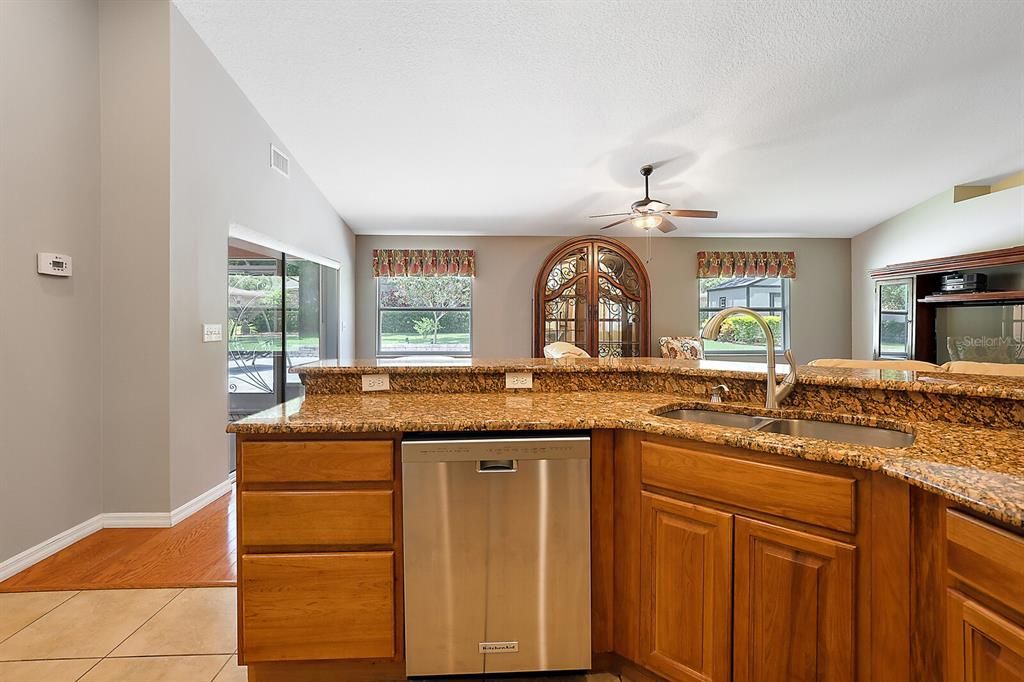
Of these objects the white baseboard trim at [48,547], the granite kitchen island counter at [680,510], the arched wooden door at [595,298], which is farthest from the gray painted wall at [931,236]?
the white baseboard trim at [48,547]

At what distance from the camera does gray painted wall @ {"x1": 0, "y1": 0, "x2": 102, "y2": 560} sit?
2.15m

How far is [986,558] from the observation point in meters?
0.87

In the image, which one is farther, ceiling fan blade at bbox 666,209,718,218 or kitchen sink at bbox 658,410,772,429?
ceiling fan blade at bbox 666,209,718,218

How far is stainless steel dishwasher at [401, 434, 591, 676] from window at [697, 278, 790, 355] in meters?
5.89

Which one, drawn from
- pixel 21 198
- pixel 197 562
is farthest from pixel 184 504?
pixel 21 198

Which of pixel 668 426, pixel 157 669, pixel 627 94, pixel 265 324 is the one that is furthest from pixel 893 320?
pixel 157 669

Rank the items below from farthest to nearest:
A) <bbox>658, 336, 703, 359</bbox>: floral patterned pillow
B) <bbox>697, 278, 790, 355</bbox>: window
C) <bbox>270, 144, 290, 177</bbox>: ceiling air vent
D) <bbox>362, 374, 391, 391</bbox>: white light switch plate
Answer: <bbox>697, 278, 790, 355</bbox>: window < <bbox>658, 336, 703, 359</bbox>: floral patterned pillow < <bbox>270, 144, 290, 177</bbox>: ceiling air vent < <bbox>362, 374, 391, 391</bbox>: white light switch plate

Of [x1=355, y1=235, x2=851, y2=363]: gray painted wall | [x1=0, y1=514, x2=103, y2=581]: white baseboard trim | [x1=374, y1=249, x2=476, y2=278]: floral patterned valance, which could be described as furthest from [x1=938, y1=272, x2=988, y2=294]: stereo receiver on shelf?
[x1=0, y1=514, x2=103, y2=581]: white baseboard trim

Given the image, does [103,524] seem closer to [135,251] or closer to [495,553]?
[135,251]

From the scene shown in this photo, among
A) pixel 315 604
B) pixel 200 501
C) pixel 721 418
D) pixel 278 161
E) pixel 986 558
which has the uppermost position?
pixel 278 161

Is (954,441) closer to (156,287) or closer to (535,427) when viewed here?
(535,427)

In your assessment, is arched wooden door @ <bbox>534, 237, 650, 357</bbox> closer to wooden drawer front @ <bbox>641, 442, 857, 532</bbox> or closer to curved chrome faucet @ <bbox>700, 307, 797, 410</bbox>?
curved chrome faucet @ <bbox>700, 307, 797, 410</bbox>

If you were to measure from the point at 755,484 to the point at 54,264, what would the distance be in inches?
121

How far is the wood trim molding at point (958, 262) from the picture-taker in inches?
178
